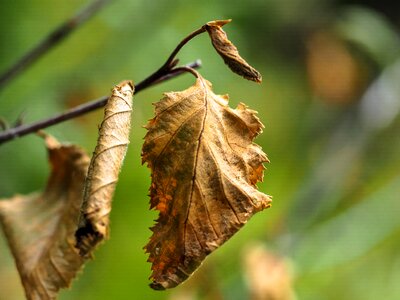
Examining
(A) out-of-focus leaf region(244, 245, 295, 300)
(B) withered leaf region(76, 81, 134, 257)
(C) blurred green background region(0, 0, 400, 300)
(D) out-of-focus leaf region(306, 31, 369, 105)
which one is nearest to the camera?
(B) withered leaf region(76, 81, 134, 257)

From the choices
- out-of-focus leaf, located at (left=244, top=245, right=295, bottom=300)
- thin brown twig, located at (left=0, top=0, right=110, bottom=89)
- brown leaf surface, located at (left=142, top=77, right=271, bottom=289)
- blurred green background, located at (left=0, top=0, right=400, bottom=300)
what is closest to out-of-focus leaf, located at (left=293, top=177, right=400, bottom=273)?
blurred green background, located at (left=0, top=0, right=400, bottom=300)

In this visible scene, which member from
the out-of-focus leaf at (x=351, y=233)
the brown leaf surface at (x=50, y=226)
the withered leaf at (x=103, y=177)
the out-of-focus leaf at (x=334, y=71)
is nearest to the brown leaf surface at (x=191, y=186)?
the withered leaf at (x=103, y=177)

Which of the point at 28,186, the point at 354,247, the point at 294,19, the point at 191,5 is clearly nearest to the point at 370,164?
the point at 354,247

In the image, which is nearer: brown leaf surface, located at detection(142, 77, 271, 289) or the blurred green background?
brown leaf surface, located at detection(142, 77, 271, 289)

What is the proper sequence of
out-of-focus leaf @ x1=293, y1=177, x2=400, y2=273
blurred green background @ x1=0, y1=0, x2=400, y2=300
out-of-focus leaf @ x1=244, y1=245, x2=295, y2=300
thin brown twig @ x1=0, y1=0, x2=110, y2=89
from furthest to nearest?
1. out-of-focus leaf @ x1=293, y1=177, x2=400, y2=273
2. blurred green background @ x1=0, y1=0, x2=400, y2=300
3. out-of-focus leaf @ x1=244, y1=245, x2=295, y2=300
4. thin brown twig @ x1=0, y1=0, x2=110, y2=89

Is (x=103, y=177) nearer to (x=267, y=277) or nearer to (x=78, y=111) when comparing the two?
(x=78, y=111)

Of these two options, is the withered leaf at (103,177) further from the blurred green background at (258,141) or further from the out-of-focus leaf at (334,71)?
the out-of-focus leaf at (334,71)

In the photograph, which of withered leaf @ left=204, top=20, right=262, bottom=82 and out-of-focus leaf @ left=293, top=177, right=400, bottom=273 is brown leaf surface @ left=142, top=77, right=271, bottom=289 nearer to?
withered leaf @ left=204, top=20, right=262, bottom=82
